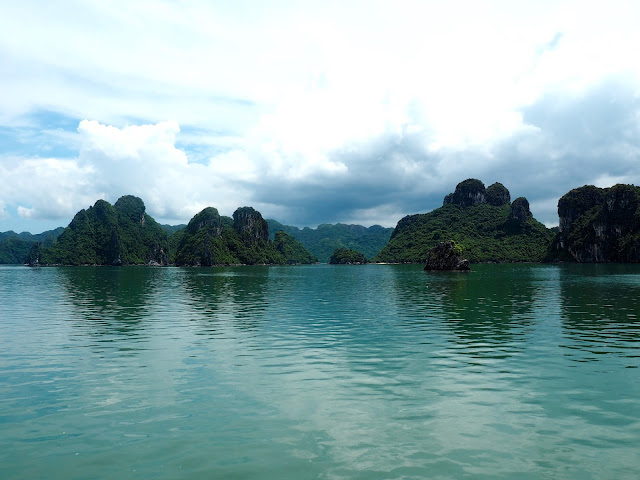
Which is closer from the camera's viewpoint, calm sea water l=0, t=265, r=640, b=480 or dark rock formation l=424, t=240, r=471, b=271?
calm sea water l=0, t=265, r=640, b=480

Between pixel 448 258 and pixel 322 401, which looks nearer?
pixel 322 401

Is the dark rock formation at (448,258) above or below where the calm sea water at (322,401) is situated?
above

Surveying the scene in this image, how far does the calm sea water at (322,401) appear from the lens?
1309 centimetres

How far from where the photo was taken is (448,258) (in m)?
185

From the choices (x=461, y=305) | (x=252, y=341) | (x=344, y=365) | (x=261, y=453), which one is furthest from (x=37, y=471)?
(x=461, y=305)

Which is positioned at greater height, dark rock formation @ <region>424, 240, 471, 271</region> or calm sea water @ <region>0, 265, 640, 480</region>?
dark rock formation @ <region>424, 240, 471, 271</region>

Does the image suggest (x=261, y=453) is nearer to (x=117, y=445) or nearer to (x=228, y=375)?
(x=117, y=445)

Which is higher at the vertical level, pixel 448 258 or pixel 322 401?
pixel 448 258

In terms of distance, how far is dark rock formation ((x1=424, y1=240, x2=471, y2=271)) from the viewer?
18200 centimetres

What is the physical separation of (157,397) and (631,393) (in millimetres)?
20311

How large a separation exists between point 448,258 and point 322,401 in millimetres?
173942

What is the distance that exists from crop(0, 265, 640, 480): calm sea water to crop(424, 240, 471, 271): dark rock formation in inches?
5754

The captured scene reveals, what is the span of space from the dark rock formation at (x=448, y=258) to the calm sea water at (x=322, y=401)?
480 ft

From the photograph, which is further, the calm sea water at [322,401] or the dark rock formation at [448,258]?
the dark rock formation at [448,258]
